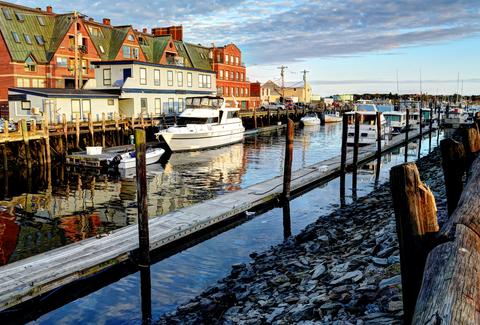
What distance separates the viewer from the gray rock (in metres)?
6.92

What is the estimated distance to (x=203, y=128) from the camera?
42656 mm

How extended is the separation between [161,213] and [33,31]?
45.8 meters

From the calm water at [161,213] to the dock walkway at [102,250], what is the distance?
681 mm

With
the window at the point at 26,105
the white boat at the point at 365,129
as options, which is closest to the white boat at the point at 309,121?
the white boat at the point at 365,129

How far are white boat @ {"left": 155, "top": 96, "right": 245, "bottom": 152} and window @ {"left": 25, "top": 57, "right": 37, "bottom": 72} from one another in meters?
21.2

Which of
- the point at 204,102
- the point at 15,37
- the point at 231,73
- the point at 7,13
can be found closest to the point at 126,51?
the point at 15,37

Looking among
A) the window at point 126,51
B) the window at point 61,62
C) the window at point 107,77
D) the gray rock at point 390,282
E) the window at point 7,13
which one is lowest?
the gray rock at point 390,282

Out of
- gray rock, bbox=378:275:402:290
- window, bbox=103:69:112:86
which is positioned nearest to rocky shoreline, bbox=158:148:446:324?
gray rock, bbox=378:275:402:290

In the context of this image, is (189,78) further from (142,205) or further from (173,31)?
(142,205)

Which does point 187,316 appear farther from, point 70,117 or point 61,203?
point 70,117

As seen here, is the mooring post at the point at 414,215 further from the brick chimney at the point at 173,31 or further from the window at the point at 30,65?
the brick chimney at the point at 173,31

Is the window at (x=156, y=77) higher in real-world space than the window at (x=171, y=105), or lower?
higher

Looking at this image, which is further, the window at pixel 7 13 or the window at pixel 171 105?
the window at pixel 171 105

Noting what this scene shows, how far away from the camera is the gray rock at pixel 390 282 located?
6.92 metres
